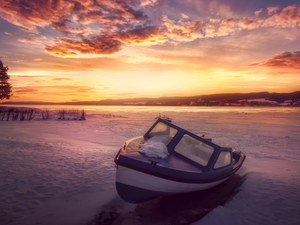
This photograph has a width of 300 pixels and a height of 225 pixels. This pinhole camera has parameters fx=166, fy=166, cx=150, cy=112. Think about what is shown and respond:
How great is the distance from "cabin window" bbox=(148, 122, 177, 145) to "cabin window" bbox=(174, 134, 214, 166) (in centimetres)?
46

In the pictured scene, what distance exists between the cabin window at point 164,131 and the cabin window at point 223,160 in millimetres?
1768

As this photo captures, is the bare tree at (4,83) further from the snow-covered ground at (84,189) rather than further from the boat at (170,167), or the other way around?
the boat at (170,167)

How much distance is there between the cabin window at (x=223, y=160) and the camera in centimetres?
566

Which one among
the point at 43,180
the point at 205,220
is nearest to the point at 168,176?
the point at 205,220

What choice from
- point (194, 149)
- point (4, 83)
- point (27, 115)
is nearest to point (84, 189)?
point (194, 149)

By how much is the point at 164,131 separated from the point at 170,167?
251cm

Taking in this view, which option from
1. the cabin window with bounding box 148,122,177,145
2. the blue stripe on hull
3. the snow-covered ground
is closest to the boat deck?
the blue stripe on hull

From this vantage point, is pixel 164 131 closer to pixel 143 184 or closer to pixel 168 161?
pixel 168 161

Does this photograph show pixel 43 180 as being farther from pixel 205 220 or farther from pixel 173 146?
pixel 205 220

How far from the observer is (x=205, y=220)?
14.3 feet

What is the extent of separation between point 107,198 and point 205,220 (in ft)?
10.1

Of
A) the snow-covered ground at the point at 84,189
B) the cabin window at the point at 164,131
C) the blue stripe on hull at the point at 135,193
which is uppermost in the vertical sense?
the cabin window at the point at 164,131

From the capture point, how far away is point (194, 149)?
5938mm

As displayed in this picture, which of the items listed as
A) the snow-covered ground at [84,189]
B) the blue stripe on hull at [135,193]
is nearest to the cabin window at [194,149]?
the snow-covered ground at [84,189]
